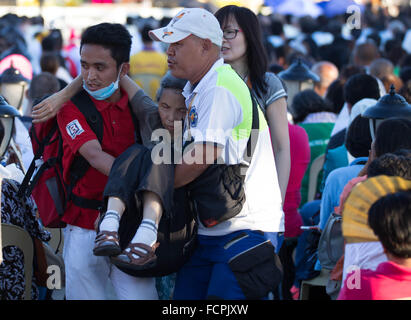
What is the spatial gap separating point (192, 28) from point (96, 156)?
0.73 metres

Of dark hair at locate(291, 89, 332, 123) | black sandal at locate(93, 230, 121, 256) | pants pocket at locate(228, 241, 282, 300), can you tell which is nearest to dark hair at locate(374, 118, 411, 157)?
pants pocket at locate(228, 241, 282, 300)

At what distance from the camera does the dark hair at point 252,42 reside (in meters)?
4.03

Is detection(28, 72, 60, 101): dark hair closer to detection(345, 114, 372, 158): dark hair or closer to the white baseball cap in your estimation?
detection(345, 114, 372, 158): dark hair

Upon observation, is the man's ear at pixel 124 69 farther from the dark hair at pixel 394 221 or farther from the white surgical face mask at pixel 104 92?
the dark hair at pixel 394 221

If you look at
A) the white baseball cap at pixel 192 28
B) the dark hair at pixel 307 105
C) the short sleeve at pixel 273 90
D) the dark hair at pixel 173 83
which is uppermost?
the white baseball cap at pixel 192 28

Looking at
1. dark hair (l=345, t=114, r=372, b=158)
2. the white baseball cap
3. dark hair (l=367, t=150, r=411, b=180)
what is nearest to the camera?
dark hair (l=367, t=150, r=411, b=180)

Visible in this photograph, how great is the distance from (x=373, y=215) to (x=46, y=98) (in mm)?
1729

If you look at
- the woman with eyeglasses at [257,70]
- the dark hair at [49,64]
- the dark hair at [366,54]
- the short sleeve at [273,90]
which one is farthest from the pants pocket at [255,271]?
the dark hair at [366,54]

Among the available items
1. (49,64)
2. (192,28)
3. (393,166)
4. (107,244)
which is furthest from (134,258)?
(49,64)

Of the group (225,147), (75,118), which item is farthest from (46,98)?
(225,147)

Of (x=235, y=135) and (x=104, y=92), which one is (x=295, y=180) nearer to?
(x=104, y=92)

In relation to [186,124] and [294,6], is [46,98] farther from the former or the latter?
[294,6]

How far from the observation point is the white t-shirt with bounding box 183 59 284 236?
315 cm

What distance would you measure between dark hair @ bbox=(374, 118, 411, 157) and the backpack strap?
1.32 m
